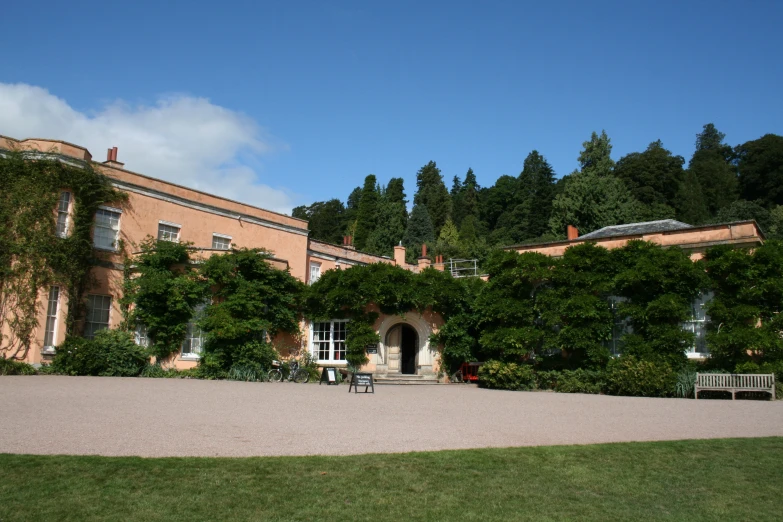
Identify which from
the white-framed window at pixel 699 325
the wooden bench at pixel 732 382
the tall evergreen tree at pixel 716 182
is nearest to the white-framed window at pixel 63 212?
the wooden bench at pixel 732 382

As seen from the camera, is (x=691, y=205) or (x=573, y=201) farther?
(x=691, y=205)

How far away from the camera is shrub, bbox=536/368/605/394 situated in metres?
18.4

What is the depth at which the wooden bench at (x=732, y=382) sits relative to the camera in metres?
15.8

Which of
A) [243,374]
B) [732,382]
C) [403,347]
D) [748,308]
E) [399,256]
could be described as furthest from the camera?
[399,256]

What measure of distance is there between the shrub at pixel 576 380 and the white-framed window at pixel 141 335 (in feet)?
44.1

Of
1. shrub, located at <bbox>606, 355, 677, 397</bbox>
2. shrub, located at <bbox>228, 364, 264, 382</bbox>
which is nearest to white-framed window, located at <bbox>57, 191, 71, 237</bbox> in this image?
shrub, located at <bbox>228, 364, 264, 382</bbox>

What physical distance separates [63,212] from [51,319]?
134 inches

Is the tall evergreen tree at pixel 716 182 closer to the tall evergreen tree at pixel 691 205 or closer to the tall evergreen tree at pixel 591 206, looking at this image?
the tall evergreen tree at pixel 691 205

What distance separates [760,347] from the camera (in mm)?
16625

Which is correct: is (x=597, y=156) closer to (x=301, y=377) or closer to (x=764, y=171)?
(x=764, y=171)

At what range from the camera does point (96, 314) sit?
20.1m

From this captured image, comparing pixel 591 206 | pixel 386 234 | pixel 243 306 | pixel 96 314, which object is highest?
pixel 386 234

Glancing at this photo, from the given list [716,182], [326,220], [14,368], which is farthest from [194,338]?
[716,182]

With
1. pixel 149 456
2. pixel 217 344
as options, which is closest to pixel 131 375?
pixel 217 344
